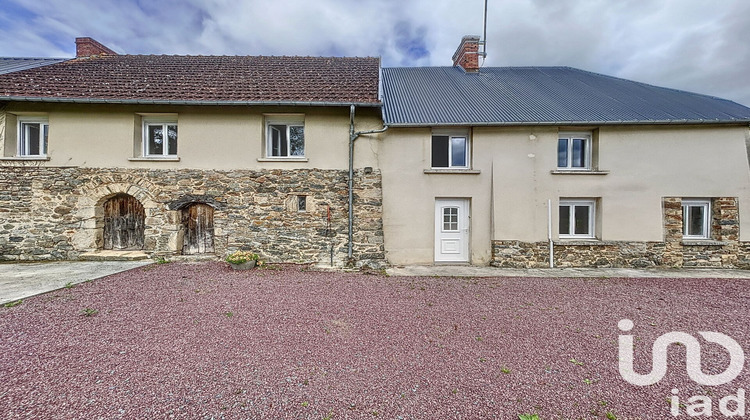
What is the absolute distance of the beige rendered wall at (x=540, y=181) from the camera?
758 centimetres

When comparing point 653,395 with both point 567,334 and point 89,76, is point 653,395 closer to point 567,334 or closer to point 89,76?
point 567,334

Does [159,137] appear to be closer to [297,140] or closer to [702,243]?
[297,140]

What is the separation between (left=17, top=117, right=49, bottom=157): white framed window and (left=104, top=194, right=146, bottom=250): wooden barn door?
2118mm

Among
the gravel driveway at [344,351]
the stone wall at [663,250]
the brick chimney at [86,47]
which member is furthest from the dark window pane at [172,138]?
the stone wall at [663,250]

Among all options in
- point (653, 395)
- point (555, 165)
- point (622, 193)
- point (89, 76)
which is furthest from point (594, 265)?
point (89, 76)

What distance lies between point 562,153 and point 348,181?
6.00 metres

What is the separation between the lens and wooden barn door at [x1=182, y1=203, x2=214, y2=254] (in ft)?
25.4

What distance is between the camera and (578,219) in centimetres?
796

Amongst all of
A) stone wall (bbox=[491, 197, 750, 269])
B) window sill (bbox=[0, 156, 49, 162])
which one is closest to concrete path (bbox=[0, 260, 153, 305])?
window sill (bbox=[0, 156, 49, 162])

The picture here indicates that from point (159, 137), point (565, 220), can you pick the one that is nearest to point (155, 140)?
point (159, 137)

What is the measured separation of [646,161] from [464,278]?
5.96 m

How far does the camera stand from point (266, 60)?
980cm

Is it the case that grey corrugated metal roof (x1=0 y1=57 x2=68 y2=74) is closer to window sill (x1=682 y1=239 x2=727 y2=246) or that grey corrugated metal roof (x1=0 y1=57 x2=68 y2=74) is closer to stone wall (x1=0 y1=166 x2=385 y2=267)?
stone wall (x1=0 y1=166 x2=385 y2=267)

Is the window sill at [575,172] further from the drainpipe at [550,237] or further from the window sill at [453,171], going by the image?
the window sill at [453,171]
